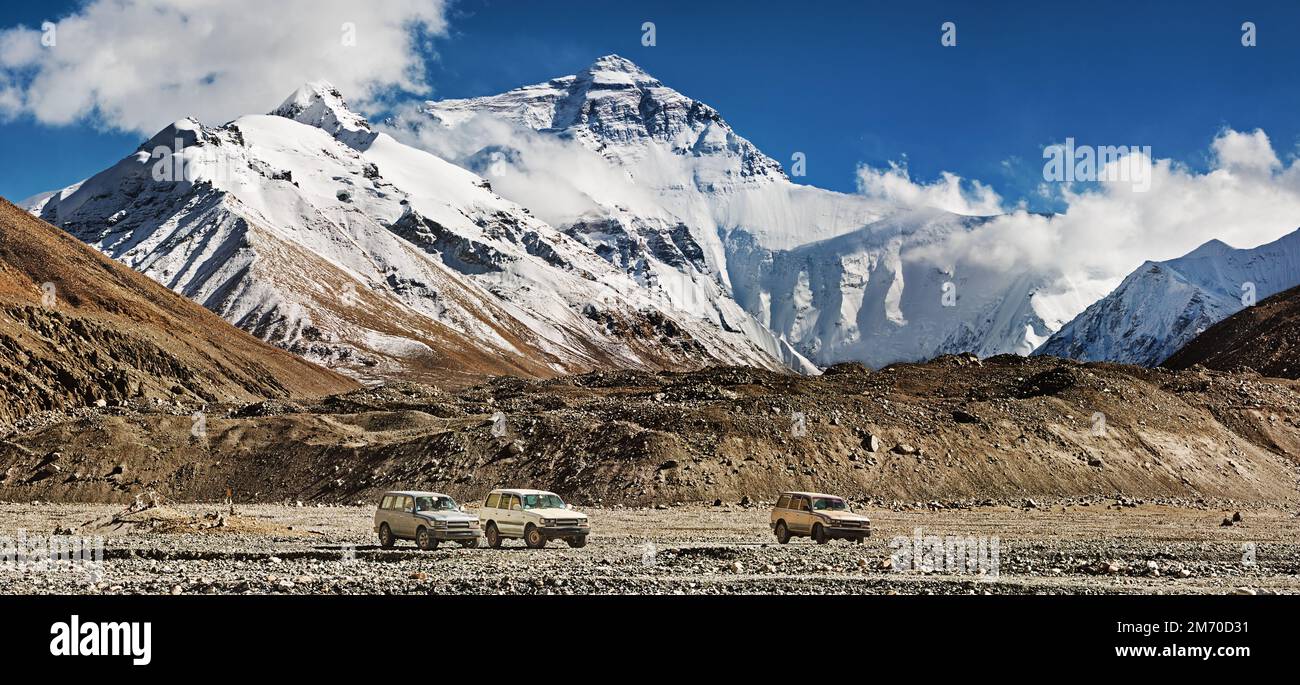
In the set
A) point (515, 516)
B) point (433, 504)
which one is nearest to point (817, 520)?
point (515, 516)

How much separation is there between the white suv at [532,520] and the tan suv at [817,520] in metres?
7.81

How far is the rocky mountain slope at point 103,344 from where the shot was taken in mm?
101875

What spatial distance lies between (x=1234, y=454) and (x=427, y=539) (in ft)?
196

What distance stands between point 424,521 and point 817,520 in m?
12.9

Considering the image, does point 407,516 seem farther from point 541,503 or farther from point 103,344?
point 103,344

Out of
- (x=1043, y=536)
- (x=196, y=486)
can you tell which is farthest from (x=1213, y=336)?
(x=196, y=486)

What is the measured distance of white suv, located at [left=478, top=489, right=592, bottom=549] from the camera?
34250 mm

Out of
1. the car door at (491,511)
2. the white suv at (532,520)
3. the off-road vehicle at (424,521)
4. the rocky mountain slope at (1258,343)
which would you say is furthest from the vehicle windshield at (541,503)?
the rocky mountain slope at (1258,343)

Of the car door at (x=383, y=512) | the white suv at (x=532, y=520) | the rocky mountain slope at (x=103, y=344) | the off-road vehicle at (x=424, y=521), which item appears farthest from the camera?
the rocky mountain slope at (x=103, y=344)

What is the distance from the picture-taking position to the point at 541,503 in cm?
3512

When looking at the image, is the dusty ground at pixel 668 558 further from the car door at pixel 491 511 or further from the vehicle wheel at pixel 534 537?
the car door at pixel 491 511

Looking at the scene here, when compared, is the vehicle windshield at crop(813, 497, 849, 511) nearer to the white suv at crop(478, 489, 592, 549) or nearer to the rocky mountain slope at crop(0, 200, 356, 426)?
the white suv at crop(478, 489, 592, 549)
